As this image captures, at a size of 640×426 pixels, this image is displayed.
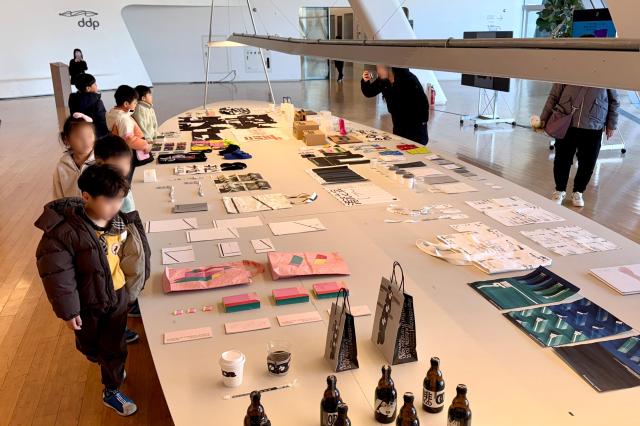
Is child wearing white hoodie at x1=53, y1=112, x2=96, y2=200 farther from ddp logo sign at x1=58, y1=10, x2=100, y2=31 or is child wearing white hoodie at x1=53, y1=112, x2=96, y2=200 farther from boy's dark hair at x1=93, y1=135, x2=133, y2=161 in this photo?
ddp logo sign at x1=58, y1=10, x2=100, y2=31

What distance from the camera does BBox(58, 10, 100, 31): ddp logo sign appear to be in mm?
15062

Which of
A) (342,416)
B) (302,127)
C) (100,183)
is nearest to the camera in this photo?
(342,416)

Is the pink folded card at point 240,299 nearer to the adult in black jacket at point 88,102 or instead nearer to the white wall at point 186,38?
the adult in black jacket at point 88,102

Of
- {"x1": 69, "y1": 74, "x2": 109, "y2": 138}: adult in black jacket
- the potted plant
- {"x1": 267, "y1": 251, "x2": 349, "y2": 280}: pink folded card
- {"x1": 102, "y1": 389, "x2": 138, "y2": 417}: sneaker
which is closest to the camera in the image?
{"x1": 267, "y1": 251, "x2": 349, "y2": 280}: pink folded card

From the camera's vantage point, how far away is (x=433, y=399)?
5.00ft

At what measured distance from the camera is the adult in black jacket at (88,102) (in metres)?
6.09

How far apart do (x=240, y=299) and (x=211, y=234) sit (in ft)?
2.65

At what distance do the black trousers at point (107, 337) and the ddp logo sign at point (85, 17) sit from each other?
15.3 meters

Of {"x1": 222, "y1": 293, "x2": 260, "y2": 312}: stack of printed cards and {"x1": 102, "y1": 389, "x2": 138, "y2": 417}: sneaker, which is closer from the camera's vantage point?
{"x1": 222, "y1": 293, "x2": 260, "y2": 312}: stack of printed cards

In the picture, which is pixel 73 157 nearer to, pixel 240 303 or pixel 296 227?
pixel 296 227

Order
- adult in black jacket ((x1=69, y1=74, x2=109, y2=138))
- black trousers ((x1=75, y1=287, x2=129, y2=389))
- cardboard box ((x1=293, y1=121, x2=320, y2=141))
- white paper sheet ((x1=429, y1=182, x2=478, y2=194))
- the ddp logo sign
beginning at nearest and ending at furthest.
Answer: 1. black trousers ((x1=75, y1=287, x2=129, y2=389))
2. white paper sheet ((x1=429, y1=182, x2=478, y2=194))
3. cardboard box ((x1=293, y1=121, x2=320, y2=141))
4. adult in black jacket ((x1=69, y1=74, x2=109, y2=138))
5. the ddp logo sign

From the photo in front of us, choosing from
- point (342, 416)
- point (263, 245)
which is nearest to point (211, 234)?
point (263, 245)

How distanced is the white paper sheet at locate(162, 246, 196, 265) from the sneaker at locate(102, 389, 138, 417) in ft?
2.08

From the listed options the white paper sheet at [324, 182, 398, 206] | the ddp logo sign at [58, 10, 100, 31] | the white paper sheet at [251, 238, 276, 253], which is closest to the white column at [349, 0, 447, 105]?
the white paper sheet at [324, 182, 398, 206]
